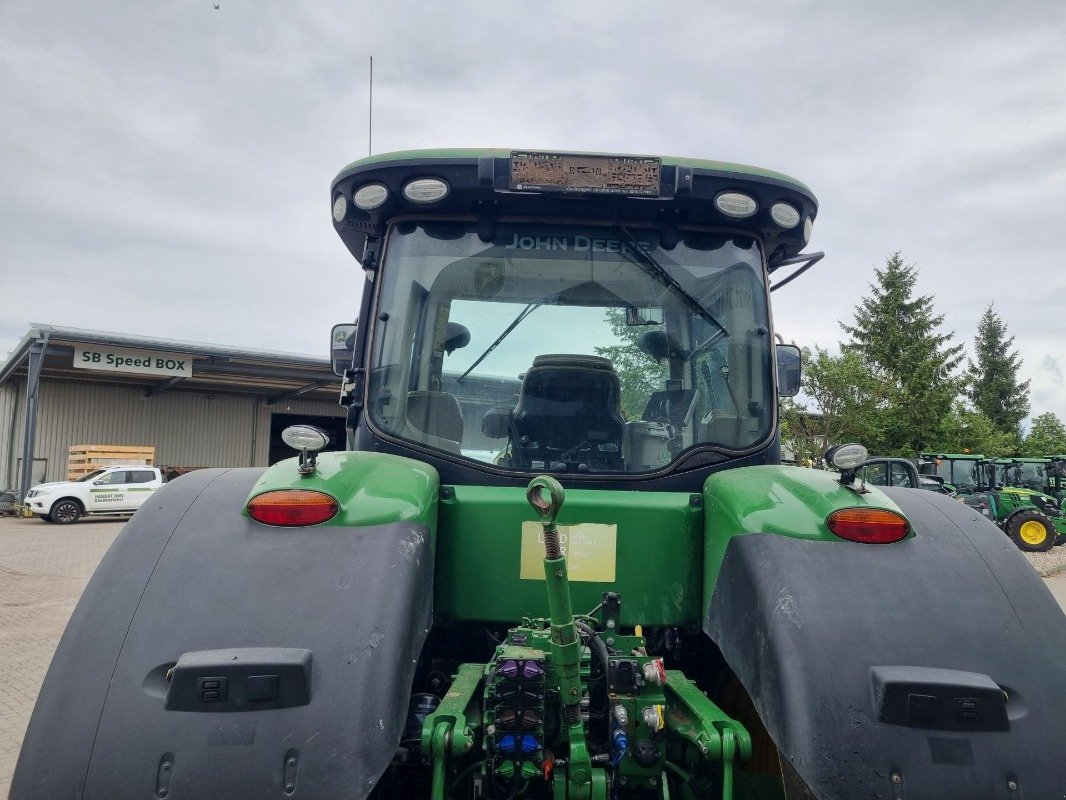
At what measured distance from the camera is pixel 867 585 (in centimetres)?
219

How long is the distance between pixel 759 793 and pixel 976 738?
2.30ft

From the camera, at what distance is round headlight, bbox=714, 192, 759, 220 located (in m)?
3.02

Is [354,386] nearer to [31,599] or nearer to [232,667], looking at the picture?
[232,667]

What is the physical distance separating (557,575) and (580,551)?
59 centimetres

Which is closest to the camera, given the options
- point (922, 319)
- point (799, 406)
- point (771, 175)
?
point (771, 175)

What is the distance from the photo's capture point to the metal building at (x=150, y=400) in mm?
23391

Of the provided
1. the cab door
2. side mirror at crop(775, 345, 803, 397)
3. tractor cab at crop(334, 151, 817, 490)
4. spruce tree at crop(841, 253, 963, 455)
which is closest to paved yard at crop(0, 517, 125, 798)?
the cab door

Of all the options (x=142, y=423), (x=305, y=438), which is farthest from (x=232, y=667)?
(x=142, y=423)

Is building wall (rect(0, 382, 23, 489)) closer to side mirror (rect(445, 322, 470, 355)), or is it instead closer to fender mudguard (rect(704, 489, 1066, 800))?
side mirror (rect(445, 322, 470, 355))

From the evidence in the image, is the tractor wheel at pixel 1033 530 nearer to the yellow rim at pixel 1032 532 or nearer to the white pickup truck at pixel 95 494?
the yellow rim at pixel 1032 532

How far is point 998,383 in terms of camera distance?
5159 centimetres

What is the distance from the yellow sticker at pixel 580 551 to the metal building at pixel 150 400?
75.4 ft

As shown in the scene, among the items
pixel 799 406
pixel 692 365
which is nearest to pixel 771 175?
pixel 692 365

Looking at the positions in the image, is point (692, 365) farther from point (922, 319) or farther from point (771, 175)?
point (922, 319)
